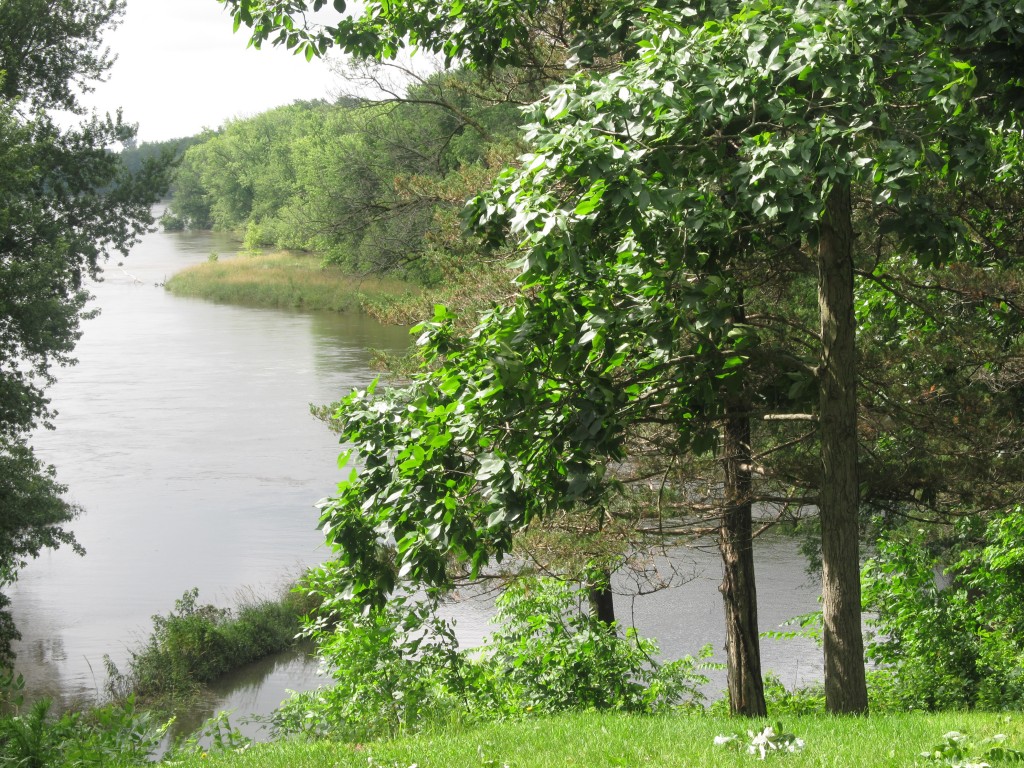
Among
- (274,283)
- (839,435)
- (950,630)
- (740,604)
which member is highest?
(274,283)

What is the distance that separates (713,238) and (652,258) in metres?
0.37

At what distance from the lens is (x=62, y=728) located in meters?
6.92

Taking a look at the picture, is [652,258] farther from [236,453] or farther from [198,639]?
[236,453]

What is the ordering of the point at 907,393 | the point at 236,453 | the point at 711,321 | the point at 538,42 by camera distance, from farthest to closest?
the point at 236,453 → the point at 538,42 → the point at 907,393 → the point at 711,321

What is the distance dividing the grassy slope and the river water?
648cm

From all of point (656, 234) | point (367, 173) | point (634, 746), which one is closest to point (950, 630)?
point (634, 746)

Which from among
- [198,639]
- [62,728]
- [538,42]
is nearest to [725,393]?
[62,728]

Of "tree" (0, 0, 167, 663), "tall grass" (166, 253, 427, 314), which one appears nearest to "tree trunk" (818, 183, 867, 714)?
"tree" (0, 0, 167, 663)

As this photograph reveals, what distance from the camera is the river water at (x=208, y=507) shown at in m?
19.2

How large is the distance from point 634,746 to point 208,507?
926 inches

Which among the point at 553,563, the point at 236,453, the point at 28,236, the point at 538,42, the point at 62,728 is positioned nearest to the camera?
the point at 62,728

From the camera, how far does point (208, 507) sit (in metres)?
28.0

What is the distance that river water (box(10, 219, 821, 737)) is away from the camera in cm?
1925

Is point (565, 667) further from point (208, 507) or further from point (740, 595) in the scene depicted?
point (208, 507)
